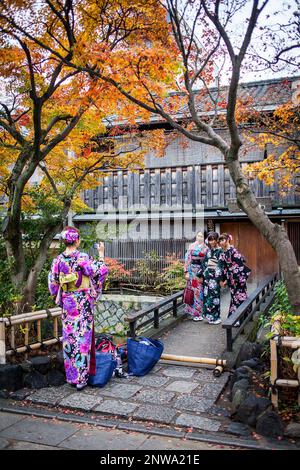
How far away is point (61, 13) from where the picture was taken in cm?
712

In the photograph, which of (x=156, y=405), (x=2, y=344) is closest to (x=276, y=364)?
(x=156, y=405)

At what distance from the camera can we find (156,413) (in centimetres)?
514

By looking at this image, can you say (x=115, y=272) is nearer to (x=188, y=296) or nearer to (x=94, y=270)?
(x=188, y=296)

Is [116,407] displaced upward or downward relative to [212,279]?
downward

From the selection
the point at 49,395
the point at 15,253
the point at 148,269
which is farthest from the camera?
the point at 148,269

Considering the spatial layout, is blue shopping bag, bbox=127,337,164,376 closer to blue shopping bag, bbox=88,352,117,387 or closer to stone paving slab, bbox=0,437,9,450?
blue shopping bag, bbox=88,352,117,387

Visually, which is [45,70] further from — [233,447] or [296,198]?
[296,198]

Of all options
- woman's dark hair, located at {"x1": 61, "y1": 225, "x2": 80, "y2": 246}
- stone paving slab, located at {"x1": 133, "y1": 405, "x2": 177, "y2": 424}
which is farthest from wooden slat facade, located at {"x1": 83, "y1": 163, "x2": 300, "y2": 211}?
stone paving slab, located at {"x1": 133, "y1": 405, "x2": 177, "y2": 424}

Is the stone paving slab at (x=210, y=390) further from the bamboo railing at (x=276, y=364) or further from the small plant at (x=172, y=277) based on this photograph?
the small plant at (x=172, y=277)

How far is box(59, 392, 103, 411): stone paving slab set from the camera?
5375 mm

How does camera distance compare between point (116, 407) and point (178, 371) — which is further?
point (178, 371)

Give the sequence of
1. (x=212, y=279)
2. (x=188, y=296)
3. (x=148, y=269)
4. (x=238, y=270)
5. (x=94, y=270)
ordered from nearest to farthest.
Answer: (x=94, y=270), (x=238, y=270), (x=212, y=279), (x=188, y=296), (x=148, y=269)

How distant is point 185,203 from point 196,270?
6.66 meters
